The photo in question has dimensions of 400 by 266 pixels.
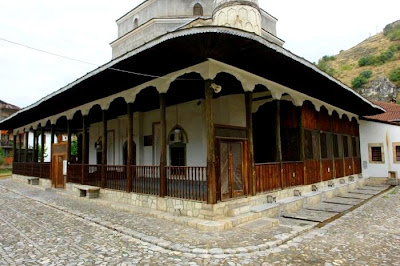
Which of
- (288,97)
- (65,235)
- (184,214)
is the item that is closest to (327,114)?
(288,97)

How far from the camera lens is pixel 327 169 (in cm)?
1170

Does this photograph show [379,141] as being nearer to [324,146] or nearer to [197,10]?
[324,146]

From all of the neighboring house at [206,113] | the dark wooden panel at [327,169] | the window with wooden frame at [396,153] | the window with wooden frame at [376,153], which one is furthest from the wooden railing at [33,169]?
the window with wooden frame at [396,153]

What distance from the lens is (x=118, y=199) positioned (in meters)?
9.15

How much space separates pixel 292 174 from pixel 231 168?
320 centimetres

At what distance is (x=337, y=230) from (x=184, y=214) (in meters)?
3.40

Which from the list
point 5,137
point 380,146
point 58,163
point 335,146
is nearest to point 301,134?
point 335,146

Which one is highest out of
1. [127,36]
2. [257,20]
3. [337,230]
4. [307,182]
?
[127,36]

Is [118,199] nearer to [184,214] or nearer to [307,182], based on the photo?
[184,214]

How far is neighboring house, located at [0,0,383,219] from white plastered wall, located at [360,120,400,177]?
0.53 m

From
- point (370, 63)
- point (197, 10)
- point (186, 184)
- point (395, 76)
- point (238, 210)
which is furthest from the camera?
point (370, 63)

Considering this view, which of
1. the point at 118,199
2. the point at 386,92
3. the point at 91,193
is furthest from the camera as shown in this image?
the point at 386,92

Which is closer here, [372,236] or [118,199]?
[372,236]

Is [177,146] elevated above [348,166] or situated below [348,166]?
above
